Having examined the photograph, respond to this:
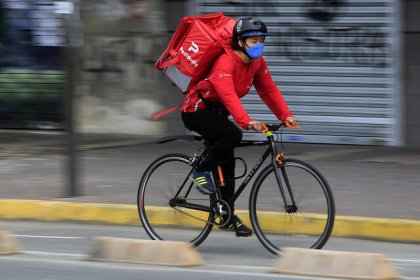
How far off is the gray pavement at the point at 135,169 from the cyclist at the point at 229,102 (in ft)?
2.82

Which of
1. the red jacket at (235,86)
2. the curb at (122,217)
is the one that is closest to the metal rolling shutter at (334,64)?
the curb at (122,217)

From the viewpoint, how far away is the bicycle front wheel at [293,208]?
6.19 m

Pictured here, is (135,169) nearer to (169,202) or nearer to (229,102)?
(169,202)

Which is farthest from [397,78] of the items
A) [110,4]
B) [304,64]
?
[110,4]

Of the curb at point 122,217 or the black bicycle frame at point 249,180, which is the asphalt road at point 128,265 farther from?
the black bicycle frame at point 249,180

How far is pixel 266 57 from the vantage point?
504 inches

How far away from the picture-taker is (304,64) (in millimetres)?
12648

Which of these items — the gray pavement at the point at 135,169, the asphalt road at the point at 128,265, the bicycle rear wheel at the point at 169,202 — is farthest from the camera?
the gray pavement at the point at 135,169

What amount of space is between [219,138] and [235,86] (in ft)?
1.34

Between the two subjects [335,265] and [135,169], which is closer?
[335,265]

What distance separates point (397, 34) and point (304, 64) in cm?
144

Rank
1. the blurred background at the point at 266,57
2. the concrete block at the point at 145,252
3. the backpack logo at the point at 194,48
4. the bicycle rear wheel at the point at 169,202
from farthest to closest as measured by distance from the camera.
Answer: the blurred background at the point at 266,57 < the bicycle rear wheel at the point at 169,202 < the backpack logo at the point at 194,48 < the concrete block at the point at 145,252

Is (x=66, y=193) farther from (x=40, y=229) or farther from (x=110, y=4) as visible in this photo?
(x=110, y=4)

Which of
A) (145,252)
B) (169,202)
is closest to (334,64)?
(169,202)
